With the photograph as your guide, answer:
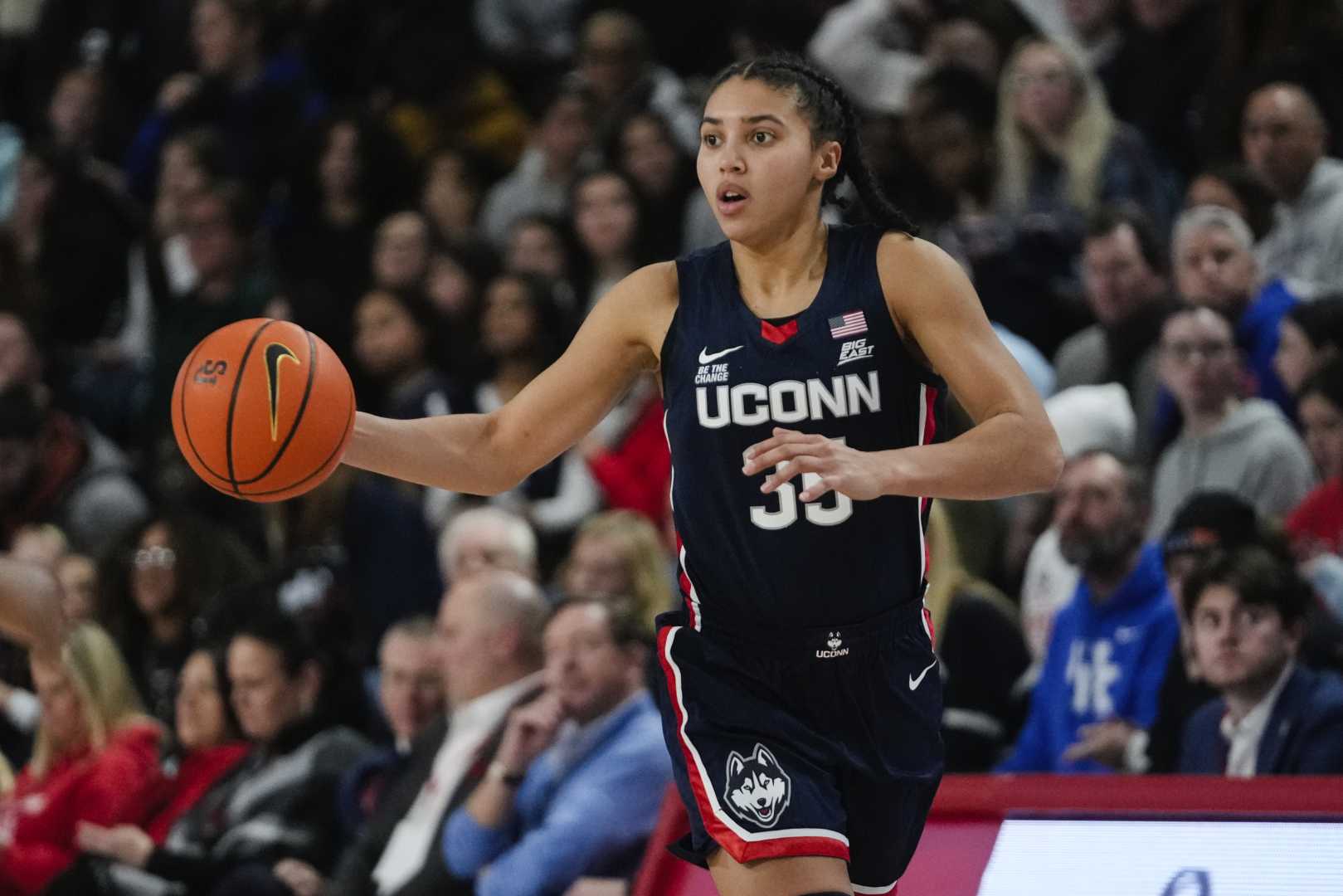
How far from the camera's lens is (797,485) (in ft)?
12.6

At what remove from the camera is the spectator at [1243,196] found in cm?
812

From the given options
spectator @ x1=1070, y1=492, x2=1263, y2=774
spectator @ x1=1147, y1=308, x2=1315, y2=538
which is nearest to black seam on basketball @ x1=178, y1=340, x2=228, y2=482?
spectator @ x1=1070, y1=492, x2=1263, y2=774

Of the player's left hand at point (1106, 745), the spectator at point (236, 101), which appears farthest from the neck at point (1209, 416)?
the spectator at point (236, 101)

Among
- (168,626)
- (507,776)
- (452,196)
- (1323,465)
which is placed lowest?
(168,626)

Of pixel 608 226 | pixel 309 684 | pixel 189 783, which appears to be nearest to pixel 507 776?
pixel 309 684

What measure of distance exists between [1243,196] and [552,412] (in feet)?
15.8

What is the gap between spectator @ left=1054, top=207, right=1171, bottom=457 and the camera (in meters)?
7.92

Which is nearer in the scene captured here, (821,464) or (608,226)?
(821,464)

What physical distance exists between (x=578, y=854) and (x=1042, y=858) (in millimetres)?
1641

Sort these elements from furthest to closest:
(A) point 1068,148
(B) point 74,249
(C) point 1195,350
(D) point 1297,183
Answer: (B) point 74,249, (A) point 1068,148, (D) point 1297,183, (C) point 1195,350

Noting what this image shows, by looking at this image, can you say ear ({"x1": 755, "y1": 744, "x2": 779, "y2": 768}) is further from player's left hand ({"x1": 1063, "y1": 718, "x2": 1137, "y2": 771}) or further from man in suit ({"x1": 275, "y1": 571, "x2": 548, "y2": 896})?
man in suit ({"x1": 275, "y1": 571, "x2": 548, "y2": 896})

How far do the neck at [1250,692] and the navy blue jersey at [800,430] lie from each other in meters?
2.02

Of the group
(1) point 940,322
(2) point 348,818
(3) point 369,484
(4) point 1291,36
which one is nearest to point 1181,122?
(4) point 1291,36

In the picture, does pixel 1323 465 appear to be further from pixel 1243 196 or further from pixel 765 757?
pixel 765 757
